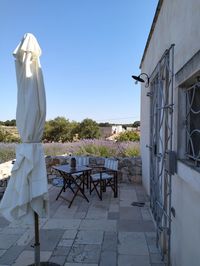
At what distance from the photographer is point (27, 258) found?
325 centimetres

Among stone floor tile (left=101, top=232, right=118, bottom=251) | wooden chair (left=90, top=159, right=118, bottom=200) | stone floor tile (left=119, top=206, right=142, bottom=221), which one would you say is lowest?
stone floor tile (left=101, top=232, right=118, bottom=251)

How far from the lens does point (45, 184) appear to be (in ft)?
8.83

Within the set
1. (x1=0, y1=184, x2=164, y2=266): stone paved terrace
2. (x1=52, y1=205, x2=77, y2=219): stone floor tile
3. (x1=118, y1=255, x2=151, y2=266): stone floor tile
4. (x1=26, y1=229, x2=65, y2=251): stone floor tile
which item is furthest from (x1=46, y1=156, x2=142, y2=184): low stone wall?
(x1=118, y1=255, x2=151, y2=266): stone floor tile

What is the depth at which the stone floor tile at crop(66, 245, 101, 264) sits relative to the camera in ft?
10.5

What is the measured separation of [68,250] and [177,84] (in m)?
2.46

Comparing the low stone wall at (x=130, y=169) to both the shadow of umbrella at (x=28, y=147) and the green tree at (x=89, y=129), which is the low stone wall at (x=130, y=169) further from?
the green tree at (x=89, y=129)

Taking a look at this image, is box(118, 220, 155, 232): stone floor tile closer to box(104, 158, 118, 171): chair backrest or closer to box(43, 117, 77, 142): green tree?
box(104, 158, 118, 171): chair backrest

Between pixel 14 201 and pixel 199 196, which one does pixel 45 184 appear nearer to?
pixel 14 201

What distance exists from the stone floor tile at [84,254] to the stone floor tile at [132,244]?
0.31 meters

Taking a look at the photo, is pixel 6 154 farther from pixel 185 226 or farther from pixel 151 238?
pixel 185 226

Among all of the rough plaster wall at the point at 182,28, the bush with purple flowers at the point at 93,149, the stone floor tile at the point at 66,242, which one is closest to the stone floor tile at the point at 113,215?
the stone floor tile at the point at 66,242

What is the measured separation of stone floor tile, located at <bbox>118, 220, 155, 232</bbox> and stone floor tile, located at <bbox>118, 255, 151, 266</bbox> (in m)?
0.87

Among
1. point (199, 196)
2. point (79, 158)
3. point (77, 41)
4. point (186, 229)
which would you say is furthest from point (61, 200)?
point (77, 41)

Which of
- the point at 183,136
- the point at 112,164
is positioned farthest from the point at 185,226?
the point at 112,164
